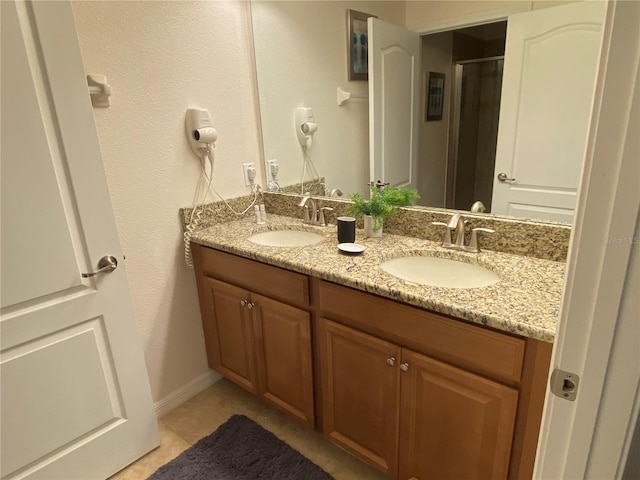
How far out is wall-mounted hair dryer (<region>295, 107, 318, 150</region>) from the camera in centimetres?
207

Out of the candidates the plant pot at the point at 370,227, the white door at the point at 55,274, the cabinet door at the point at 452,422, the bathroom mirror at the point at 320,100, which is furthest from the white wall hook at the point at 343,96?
the cabinet door at the point at 452,422

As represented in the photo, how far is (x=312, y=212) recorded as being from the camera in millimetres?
1985

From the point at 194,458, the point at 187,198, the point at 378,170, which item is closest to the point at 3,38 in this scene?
the point at 187,198

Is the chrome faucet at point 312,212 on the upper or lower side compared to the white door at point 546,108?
lower

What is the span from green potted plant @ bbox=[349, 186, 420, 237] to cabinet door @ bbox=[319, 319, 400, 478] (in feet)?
1.59

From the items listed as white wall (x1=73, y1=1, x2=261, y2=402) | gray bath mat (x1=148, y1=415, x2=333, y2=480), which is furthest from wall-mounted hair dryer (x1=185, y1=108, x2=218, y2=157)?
gray bath mat (x1=148, y1=415, x2=333, y2=480)

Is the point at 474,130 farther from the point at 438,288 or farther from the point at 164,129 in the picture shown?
the point at 164,129

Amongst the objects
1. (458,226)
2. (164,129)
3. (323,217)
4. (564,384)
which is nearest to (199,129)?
(164,129)

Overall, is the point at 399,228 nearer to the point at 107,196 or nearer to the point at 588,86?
the point at 588,86

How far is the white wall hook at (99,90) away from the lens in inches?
56.7

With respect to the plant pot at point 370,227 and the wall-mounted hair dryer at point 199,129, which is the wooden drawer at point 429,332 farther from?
the wall-mounted hair dryer at point 199,129

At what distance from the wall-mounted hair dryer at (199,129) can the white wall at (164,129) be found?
0.03 meters

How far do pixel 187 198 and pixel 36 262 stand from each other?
0.72 m

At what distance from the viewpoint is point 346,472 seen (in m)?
1.57
